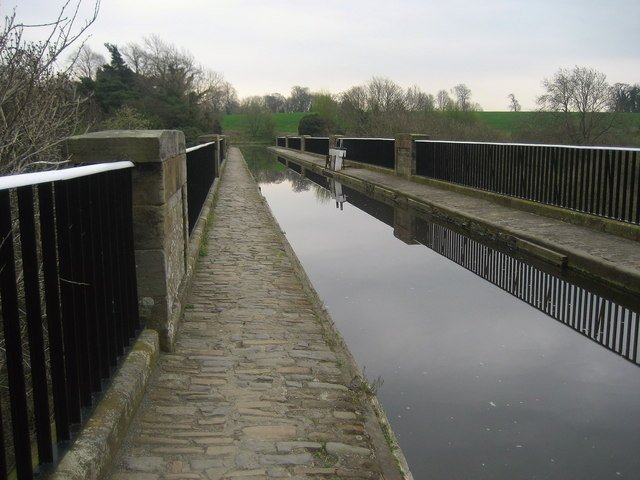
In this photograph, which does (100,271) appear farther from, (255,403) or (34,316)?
(255,403)

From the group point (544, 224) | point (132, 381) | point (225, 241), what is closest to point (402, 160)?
point (544, 224)

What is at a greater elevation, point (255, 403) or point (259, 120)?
point (259, 120)

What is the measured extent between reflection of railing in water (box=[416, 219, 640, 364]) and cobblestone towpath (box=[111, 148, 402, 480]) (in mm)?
2485

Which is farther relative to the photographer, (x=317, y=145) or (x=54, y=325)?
(x=317, y=145)

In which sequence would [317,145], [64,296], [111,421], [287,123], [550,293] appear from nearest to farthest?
1. [64,296]
2. [111,421]
3. [550,293]
4. [317,145]
5. [287,123]

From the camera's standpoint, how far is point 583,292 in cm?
694

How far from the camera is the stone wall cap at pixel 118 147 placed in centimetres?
380

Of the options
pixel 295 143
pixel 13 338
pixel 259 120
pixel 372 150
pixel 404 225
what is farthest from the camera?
pixel 259 120

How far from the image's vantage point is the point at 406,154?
67.9ft

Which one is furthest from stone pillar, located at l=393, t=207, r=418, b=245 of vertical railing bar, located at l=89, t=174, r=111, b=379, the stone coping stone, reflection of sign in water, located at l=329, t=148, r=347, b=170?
reflection of sign in water, located at l=329, t=148, r=347, b=170

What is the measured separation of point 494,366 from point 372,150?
2229 cm

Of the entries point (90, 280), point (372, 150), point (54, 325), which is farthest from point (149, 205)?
point (372, 150)

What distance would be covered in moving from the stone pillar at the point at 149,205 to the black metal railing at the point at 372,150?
19163 mm

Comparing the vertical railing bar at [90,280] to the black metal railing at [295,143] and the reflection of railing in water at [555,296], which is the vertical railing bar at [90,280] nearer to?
the reflection of railing in water at [555,296]
